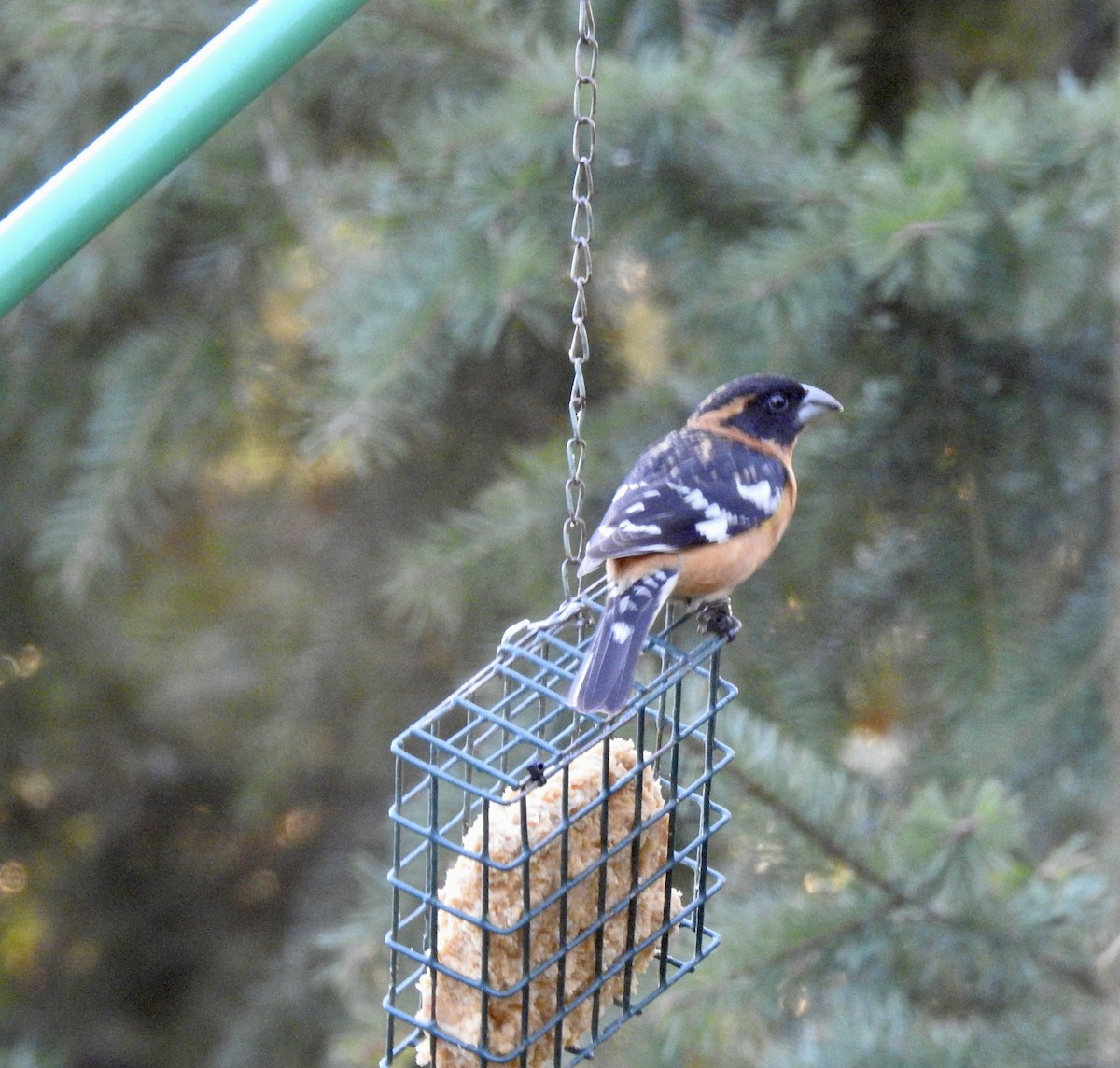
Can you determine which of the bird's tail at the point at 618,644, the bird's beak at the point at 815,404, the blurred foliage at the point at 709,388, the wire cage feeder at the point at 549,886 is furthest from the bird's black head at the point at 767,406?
the wire cage feeder at the point at 549,886

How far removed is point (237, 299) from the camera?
4336mm

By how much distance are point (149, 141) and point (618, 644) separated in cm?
115

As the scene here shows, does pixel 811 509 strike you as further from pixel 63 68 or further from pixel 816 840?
pixel 63 68

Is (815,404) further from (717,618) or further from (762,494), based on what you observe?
(717,618)

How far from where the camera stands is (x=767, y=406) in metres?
3.52

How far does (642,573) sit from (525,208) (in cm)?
90

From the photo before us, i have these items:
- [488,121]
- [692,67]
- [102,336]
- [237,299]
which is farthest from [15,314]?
[692,67]

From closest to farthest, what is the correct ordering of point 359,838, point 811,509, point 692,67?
point 692,67 < point 811,509 < point 359,838

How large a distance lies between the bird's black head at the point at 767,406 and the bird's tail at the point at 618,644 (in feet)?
1.76

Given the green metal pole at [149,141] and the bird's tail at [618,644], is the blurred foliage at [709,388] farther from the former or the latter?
the green metal pole at [149,141]

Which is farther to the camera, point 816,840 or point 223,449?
point 223,449

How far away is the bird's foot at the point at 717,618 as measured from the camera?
3.16 meters

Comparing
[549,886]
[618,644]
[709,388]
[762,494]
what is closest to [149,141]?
[618,644]

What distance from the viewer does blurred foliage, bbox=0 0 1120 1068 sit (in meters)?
3.12
